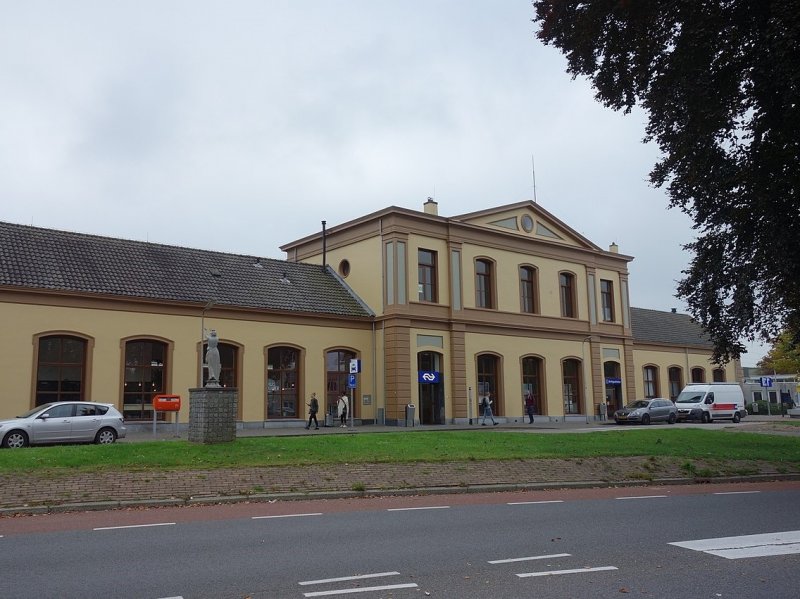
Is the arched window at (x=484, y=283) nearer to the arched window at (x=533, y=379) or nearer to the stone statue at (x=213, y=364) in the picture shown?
the arched window at (x=533, y=379)

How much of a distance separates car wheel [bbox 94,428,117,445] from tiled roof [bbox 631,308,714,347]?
3466 cm

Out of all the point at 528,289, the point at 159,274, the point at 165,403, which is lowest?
the point at 165,403

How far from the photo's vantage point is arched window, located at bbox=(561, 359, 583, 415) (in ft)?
133

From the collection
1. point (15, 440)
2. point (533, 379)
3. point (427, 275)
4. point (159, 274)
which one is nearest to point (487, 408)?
point (533, 379)

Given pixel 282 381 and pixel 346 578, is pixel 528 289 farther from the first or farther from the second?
pixel 346 578

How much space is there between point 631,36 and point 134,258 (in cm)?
2157

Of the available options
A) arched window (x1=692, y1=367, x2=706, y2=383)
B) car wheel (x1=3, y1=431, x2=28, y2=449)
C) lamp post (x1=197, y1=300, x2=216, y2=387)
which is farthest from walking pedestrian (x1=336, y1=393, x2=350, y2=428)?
arched window (x1=692, y1=367, x2=706, y2=383)

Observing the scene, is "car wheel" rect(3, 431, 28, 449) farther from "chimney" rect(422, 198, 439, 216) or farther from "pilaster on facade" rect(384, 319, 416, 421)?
"chimney" rect(422, 198, 439, 216)

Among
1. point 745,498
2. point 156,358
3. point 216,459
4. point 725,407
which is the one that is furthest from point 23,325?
point 725,407

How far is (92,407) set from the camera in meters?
21.3

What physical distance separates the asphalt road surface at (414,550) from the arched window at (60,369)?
16139 millimetres

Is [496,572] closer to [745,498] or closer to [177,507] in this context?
[177,507]

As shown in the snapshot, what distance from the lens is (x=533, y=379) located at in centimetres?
3931

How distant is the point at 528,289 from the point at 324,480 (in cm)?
2772
